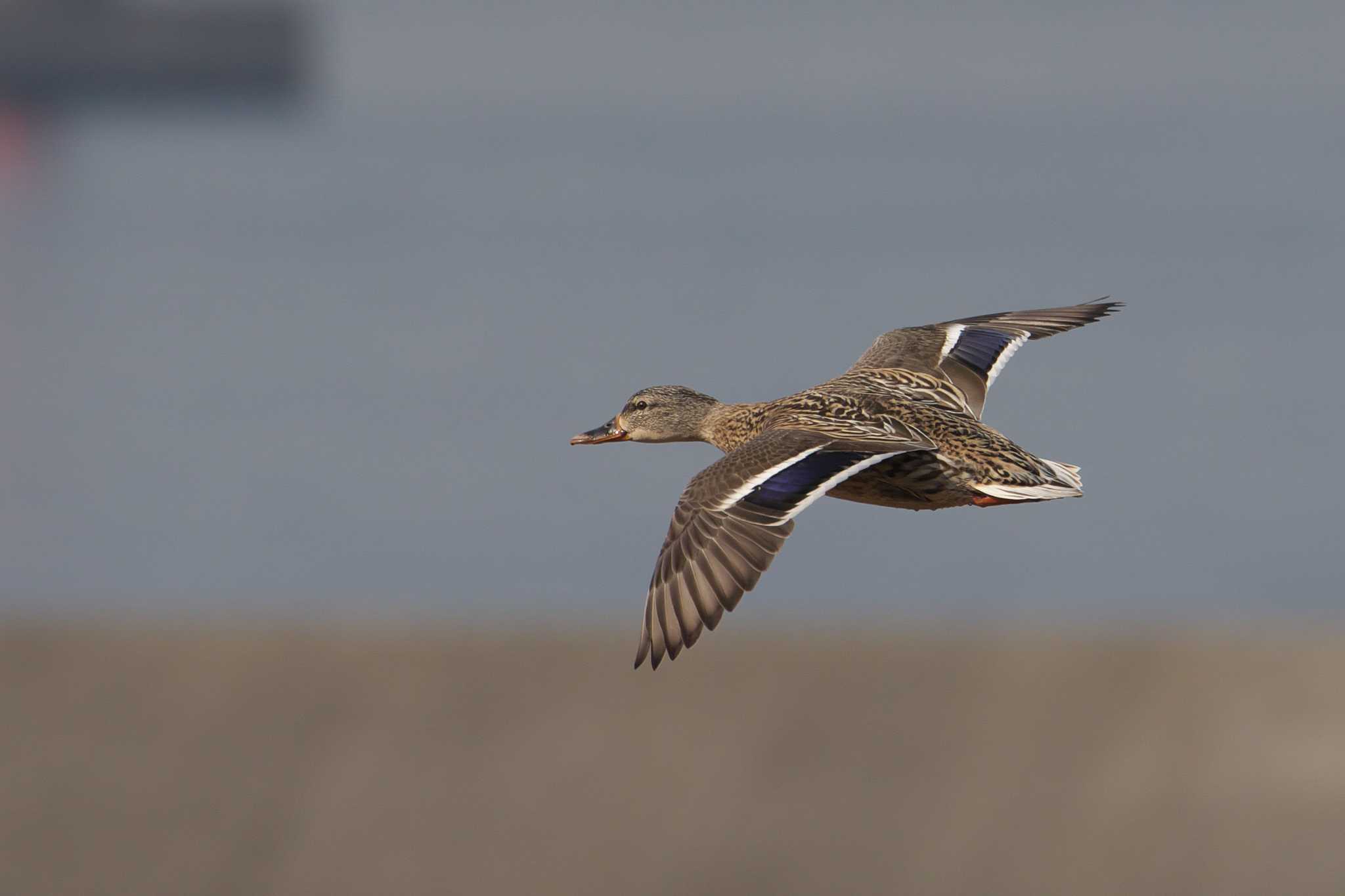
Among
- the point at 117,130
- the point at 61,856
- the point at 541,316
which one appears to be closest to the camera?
the point at 61,856

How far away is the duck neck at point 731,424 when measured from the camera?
7250mm

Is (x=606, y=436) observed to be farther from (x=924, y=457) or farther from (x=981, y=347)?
(x=981, y=347)

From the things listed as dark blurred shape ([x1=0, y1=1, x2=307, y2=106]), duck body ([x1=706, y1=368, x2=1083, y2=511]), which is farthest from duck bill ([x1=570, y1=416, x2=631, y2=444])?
dark blurred shape ([x1=0, y1=1, x2=307, y2=106])

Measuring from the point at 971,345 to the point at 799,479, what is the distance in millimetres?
2576

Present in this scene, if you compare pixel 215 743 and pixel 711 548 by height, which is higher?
pixel 711 548

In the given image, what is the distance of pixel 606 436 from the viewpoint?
7512mm

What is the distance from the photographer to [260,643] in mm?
17938

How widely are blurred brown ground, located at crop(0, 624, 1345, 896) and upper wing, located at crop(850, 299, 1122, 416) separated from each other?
29.6 feet

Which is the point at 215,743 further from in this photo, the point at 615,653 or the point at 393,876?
the point at 615,653

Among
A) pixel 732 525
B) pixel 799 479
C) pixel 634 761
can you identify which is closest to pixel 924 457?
pixel 799 479

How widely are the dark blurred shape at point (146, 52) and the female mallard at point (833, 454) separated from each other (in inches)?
3330

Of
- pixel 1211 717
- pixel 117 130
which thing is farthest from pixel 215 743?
pixel 117 130

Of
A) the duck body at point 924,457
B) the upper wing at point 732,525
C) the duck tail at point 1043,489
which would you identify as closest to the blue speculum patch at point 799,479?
the upper wing at point 732,525

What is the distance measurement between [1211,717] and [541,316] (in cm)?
2509
